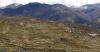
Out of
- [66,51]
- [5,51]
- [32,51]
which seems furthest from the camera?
[66,51]

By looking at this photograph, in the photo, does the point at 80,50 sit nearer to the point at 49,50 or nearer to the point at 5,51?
the point at 49,50

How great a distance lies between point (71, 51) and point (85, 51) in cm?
1083

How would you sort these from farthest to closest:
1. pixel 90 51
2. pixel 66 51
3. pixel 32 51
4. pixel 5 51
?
pixel 90 51
pixel 66 51
pixel 32 51
pixel 5 51

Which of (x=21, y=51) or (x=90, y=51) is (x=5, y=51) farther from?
(x=90, y=51)

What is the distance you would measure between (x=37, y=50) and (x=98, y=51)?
4110cm

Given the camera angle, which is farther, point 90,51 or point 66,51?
point 90,51

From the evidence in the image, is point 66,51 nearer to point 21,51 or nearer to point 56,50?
point 56,50

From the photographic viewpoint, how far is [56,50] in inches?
7018

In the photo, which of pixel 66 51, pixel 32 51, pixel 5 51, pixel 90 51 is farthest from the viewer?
pixel 90 51

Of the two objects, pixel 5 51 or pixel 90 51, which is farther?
pixel 90 51

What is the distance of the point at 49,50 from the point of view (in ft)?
571

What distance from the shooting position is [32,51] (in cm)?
16525

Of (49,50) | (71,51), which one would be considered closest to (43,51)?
(49,50)

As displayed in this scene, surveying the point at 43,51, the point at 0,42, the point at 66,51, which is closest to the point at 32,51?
the point at 43,51
